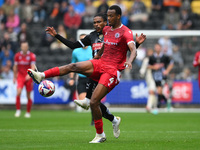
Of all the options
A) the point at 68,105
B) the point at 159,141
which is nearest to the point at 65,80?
the point at 68,105

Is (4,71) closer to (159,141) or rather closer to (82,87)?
(82,87)

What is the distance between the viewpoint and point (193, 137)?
9852 millimetres

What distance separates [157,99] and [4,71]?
806 centimetres

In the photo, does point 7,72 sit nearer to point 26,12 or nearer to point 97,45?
point 26,12

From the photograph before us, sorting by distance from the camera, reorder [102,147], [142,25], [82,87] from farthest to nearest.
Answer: [142,25]
[82,87]
[102,147]

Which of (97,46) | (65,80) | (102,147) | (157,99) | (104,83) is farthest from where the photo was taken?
(65,80)

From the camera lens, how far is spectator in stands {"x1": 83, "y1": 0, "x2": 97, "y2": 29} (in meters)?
26.1

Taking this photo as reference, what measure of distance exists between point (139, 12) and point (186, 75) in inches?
201

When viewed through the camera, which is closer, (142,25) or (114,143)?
(114,143)

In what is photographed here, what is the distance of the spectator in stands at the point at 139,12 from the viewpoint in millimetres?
26055

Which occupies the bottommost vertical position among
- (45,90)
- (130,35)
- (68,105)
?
(68,105)

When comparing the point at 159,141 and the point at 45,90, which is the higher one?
the point at 45,90

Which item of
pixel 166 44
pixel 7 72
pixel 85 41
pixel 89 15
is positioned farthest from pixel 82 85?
pixel 89 15

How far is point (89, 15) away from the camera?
2648cm
